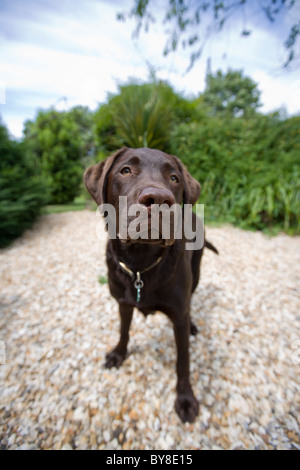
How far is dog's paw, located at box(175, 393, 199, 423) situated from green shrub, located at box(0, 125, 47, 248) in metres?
4.59

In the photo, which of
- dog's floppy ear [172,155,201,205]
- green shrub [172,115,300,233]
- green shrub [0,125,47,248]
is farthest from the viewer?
green shrub [172,115,300,233]

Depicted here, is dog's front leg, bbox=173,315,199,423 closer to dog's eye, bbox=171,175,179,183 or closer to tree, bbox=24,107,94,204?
dog's eye, bbox=171,175,179,183

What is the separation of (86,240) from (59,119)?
232 inches

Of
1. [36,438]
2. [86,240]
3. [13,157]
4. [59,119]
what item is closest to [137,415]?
[36,438]

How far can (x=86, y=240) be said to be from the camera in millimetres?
4801

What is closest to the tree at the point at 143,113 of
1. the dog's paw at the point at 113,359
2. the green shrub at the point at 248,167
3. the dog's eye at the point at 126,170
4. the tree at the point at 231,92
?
the green shrub at the point at 248,167

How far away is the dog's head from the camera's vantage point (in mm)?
1066

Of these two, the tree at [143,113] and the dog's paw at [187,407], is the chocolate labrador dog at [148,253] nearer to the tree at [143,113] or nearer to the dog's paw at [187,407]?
the dog's paw at [187,407]

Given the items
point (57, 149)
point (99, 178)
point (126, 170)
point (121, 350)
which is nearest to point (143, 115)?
point (57, 149)

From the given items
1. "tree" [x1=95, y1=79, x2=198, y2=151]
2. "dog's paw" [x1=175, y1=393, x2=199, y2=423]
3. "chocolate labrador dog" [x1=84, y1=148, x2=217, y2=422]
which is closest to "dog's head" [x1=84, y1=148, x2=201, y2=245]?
"chocolate labrador dog" [x1=84, y1=148, x2=217, y2=422]

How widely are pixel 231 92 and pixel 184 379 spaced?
39864mm

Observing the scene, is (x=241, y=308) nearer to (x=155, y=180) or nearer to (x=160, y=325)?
(x=160, y=325)

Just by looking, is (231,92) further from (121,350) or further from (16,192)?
(121,350)

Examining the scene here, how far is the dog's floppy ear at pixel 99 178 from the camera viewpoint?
1562mm
